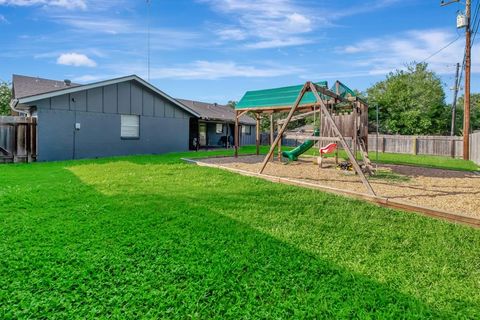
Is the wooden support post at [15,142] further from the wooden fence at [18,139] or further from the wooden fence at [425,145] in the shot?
the wooden fence at [425,145]

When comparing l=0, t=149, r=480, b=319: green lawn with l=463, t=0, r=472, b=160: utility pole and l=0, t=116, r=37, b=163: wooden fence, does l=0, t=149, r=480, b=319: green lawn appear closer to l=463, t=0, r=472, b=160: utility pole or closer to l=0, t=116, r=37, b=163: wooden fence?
l=0, t=116, r=37, b=163: wooden fence

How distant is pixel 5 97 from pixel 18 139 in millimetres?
19378

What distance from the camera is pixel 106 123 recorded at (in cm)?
1262

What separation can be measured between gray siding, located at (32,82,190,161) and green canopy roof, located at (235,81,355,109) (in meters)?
4.98

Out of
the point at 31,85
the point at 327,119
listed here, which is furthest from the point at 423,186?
the point at 31,85

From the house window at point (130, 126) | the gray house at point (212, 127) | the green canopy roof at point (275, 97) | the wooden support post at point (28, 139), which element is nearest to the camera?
the green canopy roof at point (275, 97)

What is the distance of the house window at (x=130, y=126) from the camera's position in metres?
13.3

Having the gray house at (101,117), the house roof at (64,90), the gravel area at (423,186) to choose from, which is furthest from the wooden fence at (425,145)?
the house roof at (64,90)

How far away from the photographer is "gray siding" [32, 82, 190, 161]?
1098 cm

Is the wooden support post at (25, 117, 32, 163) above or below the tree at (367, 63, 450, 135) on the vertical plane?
below

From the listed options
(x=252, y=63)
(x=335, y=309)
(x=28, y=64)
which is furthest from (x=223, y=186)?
(x=28, y=64)

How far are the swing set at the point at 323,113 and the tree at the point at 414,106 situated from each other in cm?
1629

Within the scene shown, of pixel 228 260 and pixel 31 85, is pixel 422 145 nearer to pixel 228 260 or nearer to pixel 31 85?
pixel 228 260

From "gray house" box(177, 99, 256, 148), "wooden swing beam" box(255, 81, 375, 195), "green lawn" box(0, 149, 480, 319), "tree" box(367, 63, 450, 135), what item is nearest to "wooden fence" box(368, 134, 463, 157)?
"tree" box(367, 63, 450, 135)
